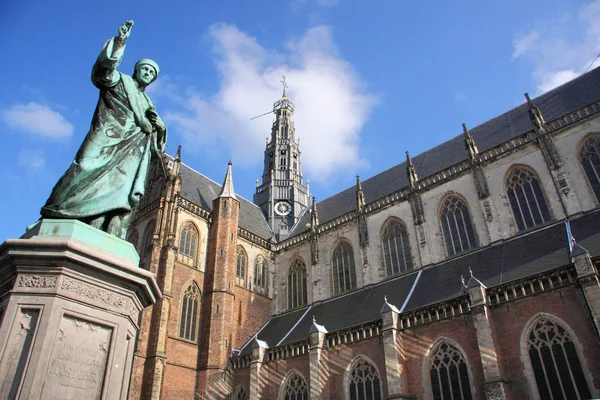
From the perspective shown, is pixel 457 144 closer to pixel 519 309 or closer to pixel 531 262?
pixel 531 262

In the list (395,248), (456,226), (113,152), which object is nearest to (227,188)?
(395,248)

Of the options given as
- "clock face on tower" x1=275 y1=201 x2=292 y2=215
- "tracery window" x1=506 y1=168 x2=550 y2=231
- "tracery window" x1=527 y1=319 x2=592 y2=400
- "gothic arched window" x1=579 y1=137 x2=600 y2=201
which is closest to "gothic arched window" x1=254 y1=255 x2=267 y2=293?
"clock face on tower" x1=275 y1=201 x2=292 y2=215

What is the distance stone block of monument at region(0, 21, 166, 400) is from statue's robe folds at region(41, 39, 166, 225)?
11 mm

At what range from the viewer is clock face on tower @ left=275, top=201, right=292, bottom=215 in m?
33.3

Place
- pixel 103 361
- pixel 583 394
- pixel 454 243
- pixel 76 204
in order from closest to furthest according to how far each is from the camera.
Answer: pixel 103 361 < pixel 76 204 < pixel 583 394 < pixel 454 243

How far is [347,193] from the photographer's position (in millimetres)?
30188

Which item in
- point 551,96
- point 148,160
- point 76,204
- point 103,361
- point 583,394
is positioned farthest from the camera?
point 551,96

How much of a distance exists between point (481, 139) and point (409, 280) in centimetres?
894

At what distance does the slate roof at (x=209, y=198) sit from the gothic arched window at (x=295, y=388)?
35.9ft

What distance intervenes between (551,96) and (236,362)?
67.6 ft

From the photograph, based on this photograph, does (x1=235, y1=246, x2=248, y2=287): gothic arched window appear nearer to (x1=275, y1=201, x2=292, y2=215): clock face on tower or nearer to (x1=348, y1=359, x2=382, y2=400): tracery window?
(x1=275, y1=201, x2=292, y2=215): clock face on tower

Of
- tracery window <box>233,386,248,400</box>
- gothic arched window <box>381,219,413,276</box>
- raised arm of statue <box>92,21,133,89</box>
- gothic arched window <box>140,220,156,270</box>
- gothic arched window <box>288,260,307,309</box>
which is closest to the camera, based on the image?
raised arm of statue <box>92,21,133,89</box>

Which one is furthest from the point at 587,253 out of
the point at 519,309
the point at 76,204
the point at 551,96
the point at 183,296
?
the point at 183,296

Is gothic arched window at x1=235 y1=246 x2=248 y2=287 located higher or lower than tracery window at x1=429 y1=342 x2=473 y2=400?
higher
